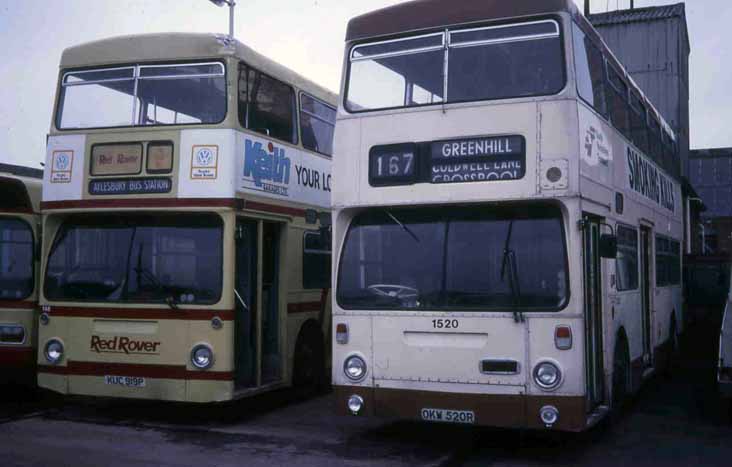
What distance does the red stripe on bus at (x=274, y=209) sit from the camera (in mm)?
10375

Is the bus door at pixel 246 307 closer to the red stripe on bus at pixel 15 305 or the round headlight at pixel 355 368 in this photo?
the round headlight at pixel 355 368

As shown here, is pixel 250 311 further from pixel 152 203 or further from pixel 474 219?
pixel 474 219

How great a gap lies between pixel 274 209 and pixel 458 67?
3.61m

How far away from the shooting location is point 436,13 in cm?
878

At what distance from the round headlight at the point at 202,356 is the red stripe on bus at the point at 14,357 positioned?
111 inches

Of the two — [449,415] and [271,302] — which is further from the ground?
[271,302]

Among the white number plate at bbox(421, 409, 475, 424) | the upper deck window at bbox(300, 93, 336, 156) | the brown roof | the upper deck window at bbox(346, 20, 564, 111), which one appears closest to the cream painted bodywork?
the upper deck window at bbox(300, 93, 336, 156)

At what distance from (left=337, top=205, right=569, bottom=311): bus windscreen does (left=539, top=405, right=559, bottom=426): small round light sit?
0.91 meters

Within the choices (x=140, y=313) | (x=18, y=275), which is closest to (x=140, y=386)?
(x=140, y=313)

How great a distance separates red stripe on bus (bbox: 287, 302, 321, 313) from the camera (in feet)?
38.2

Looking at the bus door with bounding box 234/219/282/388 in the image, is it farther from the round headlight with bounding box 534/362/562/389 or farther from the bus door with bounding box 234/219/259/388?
the round headlight with bounding box 534/362/562/389

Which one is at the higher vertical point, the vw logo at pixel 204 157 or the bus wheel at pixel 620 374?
the vw logo at pixel 204 157

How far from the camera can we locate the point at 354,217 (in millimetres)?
8797

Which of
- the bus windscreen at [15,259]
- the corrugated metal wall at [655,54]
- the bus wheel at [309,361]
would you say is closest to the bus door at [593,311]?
the bus wheel at [309,361]
